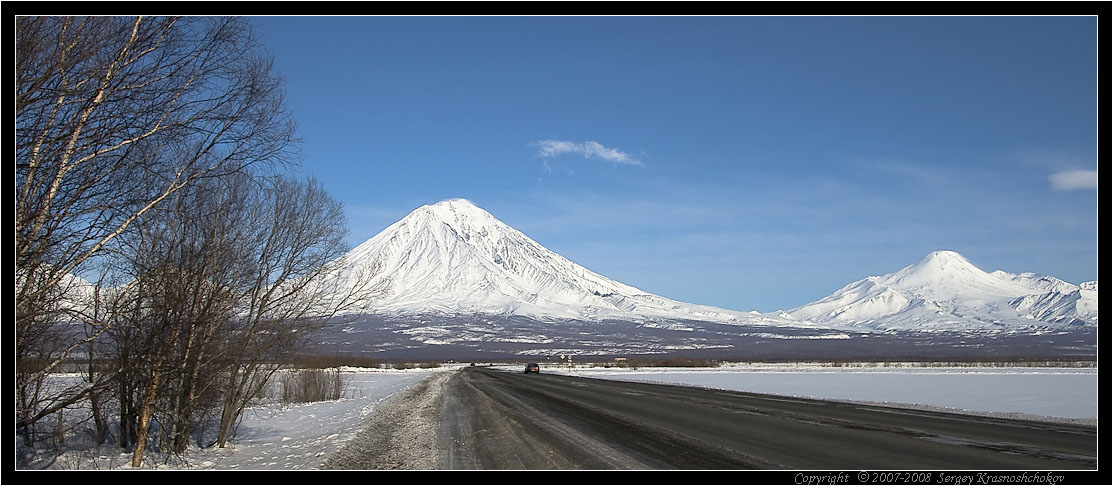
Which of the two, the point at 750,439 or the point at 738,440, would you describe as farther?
the point at 750,439

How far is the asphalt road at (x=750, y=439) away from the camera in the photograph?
11195mm

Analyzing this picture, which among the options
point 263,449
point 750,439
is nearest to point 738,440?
point 750,439

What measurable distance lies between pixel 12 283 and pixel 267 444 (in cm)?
857

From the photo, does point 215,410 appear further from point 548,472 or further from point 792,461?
point 792,461

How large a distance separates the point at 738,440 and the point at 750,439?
0.98 ft

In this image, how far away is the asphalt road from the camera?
Answer: 11195mm

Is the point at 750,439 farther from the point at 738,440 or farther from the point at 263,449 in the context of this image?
the point at 263,449

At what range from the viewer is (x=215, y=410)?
635 inches

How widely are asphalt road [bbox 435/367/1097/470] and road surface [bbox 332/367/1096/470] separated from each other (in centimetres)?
2

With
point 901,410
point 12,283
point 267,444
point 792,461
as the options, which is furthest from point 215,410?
point 901,410

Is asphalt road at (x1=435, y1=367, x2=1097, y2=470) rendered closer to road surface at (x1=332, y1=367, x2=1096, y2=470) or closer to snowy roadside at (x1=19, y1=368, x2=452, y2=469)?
road surface at (x1=332, y1=367, x2=1096, y2=470)

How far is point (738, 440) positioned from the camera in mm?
14047

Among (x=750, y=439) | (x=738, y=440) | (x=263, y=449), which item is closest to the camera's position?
(x=738, y=440)

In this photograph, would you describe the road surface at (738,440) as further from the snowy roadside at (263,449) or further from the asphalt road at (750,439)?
the snowy roadside at (263,449)
